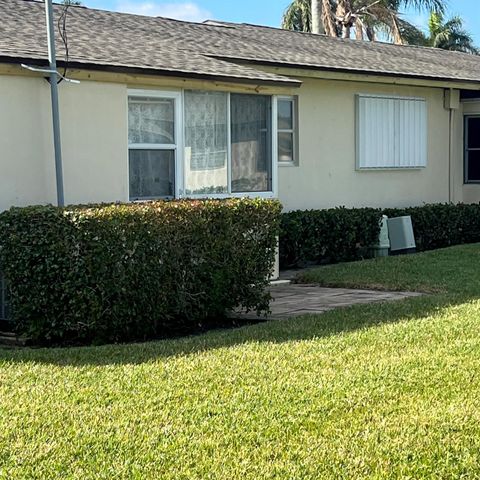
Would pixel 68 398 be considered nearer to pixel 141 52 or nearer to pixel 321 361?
pixel 321 361

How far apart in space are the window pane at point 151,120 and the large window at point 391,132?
5.65 metres

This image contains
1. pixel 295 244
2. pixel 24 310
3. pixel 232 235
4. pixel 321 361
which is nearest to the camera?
pixel 321 361

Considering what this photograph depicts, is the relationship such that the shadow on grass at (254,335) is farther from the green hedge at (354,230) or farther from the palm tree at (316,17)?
the palm tree at (316,17)

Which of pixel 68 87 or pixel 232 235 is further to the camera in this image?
pixel 68 87

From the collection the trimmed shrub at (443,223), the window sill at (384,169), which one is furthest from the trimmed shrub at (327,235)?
the trimmed shrub at (443,223)

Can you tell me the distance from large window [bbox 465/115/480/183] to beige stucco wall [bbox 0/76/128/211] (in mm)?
10138

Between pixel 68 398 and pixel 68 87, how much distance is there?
4647 mm

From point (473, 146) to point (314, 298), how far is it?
886 centimetres

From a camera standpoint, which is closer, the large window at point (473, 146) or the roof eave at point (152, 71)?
the roof eave at point (152, 71)

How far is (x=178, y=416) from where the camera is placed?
5.81 metres

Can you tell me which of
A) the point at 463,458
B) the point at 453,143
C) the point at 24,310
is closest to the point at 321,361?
the point at 463,458

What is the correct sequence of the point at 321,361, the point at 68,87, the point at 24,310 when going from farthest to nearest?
the point at 68,87 → the point at 24,310 → the point at 321,361

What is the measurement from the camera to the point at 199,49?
13211 mm

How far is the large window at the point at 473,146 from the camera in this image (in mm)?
18500
